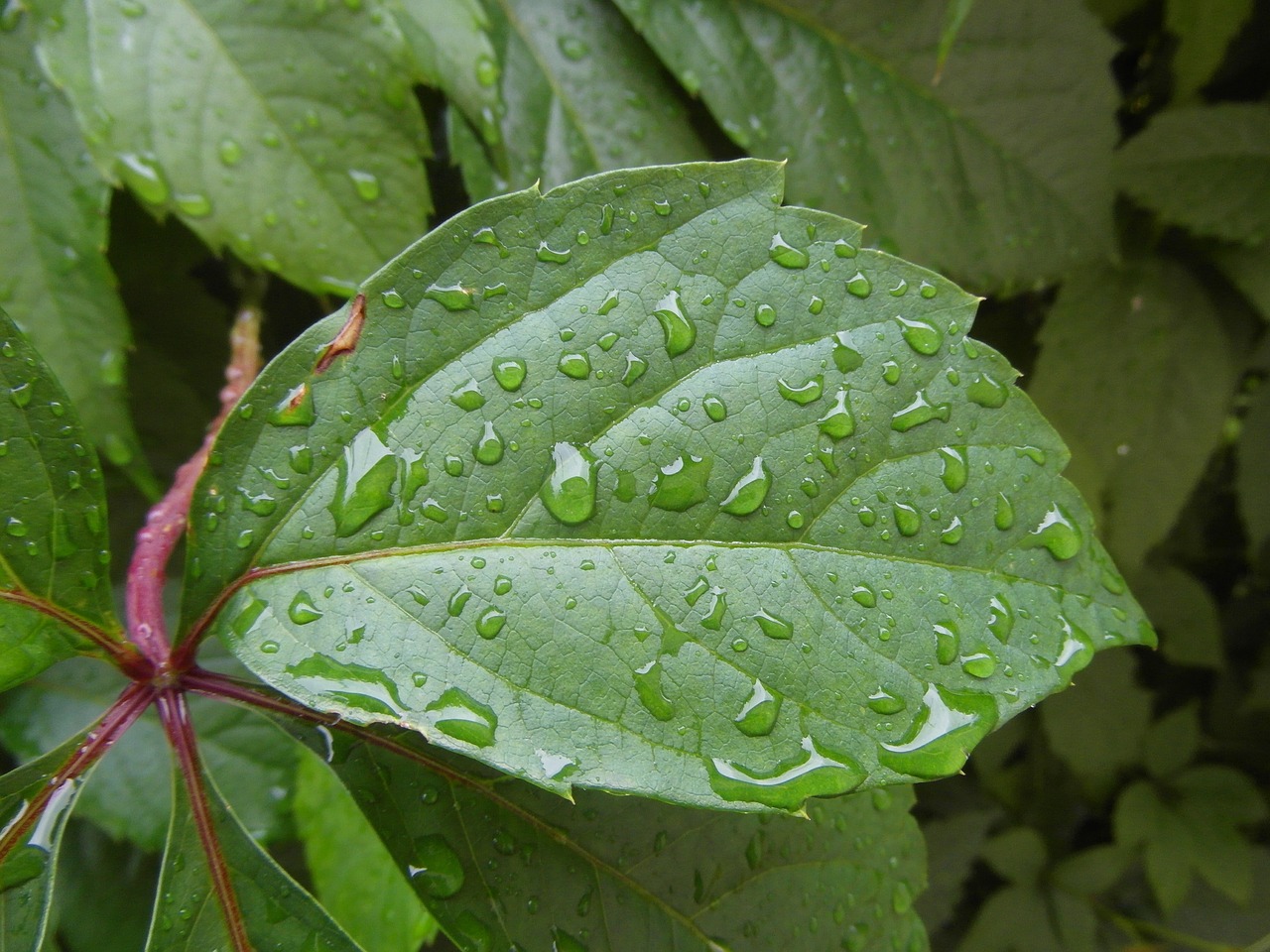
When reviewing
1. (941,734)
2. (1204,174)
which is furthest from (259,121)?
(1204,174)

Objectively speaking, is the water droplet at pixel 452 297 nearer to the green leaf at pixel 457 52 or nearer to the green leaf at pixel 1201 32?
the green leaf at pixel 457 52

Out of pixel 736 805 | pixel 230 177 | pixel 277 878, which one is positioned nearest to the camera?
pixel 736 805

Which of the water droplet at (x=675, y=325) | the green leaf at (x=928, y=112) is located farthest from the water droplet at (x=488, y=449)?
the green leaf at (x=928, y=112)

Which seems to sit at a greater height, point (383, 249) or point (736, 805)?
point (383, 249)

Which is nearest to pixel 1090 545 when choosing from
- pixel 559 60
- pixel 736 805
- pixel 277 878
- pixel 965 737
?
pixel 965 737

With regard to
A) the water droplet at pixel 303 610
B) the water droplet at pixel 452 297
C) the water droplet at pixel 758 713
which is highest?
the water droplet at pixel 452 297

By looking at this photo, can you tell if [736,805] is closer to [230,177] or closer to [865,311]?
[865,311]

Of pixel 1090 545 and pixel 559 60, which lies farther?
pixel 559 60
